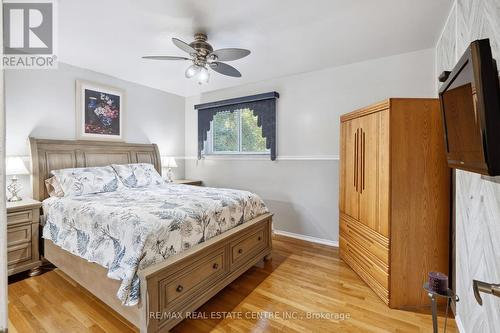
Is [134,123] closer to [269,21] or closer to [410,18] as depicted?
[269,21]

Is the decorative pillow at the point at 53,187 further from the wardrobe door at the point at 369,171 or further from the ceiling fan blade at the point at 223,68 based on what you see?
the wardrobe door at the point at 369,171

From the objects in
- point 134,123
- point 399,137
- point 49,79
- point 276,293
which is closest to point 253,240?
point 276,293

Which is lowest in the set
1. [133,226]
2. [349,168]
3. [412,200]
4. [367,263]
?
[367,263]

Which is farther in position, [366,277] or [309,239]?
[309,239]

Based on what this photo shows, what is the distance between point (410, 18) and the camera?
2.13 meters

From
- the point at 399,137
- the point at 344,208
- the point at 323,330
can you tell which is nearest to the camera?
the point at 323,330

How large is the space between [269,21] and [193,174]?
3228 mm

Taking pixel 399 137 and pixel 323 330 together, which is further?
pixel 399 137

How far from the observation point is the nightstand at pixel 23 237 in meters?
2.30

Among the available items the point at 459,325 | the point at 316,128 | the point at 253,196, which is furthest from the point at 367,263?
the point at 316,128

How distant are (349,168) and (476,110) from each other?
5.51ft

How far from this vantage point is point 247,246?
244 centimetres

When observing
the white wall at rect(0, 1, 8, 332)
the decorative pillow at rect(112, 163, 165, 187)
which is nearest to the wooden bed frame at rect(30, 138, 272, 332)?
the decorative pillow at rect(112, 163, 165, 187)

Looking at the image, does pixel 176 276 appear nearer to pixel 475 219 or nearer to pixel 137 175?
pixel 475 219
